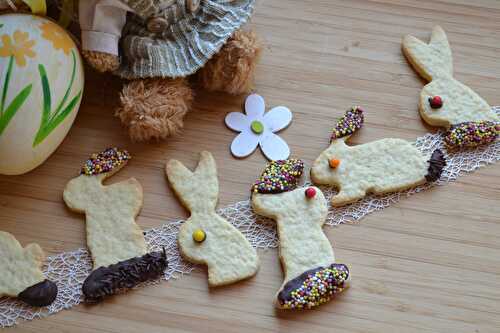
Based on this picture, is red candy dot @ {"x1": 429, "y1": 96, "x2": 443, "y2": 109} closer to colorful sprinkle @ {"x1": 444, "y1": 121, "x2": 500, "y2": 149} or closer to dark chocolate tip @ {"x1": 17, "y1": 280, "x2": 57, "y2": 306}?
colorful sprinkle @ {"x1": 444, "y1": 121, "x2": 500, "y2": 149}

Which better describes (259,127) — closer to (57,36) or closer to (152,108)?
(152,108)

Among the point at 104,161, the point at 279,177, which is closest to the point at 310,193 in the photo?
the point at 279,177

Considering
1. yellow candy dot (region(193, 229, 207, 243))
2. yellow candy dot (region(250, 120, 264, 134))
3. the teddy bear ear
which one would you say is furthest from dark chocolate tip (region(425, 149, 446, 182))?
the teddy bear ear

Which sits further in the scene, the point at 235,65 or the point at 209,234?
the point at 235,65

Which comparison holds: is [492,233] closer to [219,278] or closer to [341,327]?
[341,327]

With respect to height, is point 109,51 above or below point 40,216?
above

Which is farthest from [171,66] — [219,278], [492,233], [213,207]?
[492,233]
